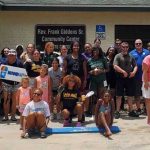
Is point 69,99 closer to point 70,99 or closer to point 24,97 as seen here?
point 70,99

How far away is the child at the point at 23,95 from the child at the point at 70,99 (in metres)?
0.73

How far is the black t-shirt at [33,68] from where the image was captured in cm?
1028

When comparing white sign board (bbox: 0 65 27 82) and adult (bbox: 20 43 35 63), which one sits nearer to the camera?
white sign board (bbox: 0 65 27 82)

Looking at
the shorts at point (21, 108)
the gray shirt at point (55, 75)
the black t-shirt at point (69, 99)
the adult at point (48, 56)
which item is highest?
the adult at point (48, 56)

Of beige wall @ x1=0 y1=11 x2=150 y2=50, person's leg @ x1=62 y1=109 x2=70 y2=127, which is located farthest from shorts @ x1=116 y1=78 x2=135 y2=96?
beige wall @ x1=0 y1=11 x2=150 y2=50

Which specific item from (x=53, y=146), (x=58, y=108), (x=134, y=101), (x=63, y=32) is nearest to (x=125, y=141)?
(x=53, y=146)

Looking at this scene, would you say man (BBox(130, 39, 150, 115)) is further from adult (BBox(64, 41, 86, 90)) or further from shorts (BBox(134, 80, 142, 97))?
adult (BBox(64, 41, 86, 90))

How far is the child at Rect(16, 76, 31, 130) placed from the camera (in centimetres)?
951

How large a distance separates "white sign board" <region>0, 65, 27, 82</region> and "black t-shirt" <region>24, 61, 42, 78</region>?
0.39 ft

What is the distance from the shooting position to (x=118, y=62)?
10.6 metres

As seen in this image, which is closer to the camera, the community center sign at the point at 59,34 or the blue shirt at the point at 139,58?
the blue shirt at the point at 139,58

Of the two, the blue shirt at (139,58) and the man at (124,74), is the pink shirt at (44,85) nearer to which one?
the man at (124,74)

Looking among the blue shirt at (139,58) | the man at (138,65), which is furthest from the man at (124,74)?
the blue shirt at (139,58)

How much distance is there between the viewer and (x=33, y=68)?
10.3 m
